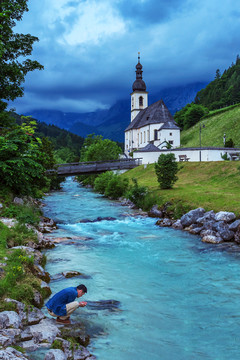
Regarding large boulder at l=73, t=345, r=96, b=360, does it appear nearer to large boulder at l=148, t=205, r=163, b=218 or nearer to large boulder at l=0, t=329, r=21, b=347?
large boulder at l=0, t=329, r=21, b=347

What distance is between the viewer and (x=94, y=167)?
53.4 m

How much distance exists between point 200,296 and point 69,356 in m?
5.50

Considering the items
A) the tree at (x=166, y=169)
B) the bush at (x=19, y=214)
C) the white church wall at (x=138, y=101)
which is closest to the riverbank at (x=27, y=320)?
the bush at (x=19, y=214)

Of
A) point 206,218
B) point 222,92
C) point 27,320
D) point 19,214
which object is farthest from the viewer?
point 222,92

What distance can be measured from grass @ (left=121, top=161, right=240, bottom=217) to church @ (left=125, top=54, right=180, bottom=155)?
20.1 m

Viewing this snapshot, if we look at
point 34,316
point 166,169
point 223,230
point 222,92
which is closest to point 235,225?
point 223,230

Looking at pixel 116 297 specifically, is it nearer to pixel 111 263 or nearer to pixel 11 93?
pixel 111 263

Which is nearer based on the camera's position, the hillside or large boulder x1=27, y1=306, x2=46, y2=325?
large boulder x1=27, y1=306, x2=46, y2=325

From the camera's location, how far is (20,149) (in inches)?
743

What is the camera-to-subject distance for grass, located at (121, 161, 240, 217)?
2322 centimetres

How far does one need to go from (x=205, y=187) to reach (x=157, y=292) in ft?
71.1

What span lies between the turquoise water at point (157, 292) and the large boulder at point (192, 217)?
118cm

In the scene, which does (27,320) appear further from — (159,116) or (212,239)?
(159,116)

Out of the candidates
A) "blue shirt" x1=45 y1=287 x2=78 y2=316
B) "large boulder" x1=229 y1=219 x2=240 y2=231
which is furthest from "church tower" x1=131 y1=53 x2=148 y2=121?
"blue shirt" x1=45 y1=287 x2=78 y2=316
